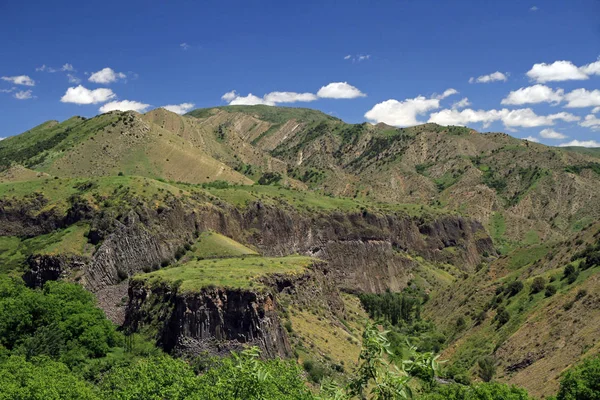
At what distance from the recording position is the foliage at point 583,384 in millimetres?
40250

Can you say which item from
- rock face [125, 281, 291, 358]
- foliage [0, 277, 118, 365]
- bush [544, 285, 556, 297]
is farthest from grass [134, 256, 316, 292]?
bush [544, 285, 556, 297]

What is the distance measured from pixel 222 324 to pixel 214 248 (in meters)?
44.6

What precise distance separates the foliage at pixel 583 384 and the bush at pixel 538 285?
48337mm

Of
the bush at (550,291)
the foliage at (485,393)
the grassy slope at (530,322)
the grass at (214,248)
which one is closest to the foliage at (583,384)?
the foliage at (485,393)

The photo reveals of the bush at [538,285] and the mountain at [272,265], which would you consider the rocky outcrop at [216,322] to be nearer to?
the mountain at [272,265]

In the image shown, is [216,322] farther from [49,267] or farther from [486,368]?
[49,267]

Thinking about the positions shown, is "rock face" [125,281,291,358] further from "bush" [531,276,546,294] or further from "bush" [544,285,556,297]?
"bush" [531,276,546,294]

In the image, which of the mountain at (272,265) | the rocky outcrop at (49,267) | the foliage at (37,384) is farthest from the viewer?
the rocky outcrop at (49,267)

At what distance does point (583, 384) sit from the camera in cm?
4053

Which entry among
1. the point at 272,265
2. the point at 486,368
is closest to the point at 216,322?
the point at 272,265

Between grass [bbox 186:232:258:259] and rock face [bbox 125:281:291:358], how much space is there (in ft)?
124

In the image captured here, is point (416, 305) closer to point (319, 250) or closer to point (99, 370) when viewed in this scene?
point (319, 250)

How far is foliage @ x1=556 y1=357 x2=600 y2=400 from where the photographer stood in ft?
132

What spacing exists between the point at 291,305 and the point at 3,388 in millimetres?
52420
